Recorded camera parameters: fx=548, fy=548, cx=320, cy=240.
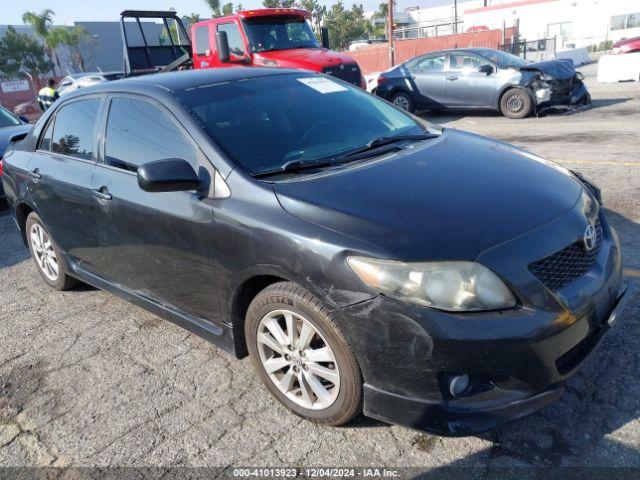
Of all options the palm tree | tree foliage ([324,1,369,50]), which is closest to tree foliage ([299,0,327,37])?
tree foliage ([324,1,369,50])

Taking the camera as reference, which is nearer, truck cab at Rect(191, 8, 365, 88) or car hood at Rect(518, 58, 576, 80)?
truck cab at Rect(191, 8, 365, 88)

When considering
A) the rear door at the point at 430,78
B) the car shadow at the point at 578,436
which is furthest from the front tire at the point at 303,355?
the rear door at the point at 430,78

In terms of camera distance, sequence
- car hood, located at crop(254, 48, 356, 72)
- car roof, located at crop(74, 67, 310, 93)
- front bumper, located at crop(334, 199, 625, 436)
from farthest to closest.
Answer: car hood, located at crop(254, 48, 356, 72) → car roof, located at crop(74, 67, 310, 93) → front bumper, located at crop(334, 199, 625, 436)

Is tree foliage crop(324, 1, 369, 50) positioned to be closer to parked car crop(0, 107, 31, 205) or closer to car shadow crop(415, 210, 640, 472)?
parked car crop(0, 107, 31, 205)

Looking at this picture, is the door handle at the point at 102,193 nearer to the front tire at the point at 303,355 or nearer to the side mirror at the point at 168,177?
the side mirror at the point at 168,177

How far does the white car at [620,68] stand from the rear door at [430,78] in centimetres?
659

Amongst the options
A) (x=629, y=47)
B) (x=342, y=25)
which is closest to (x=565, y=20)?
(x=342, y=25)

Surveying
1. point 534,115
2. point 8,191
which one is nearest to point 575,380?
point 8,191

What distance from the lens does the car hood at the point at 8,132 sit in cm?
773

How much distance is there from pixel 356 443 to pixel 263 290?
85cm

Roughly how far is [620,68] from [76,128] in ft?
53.4

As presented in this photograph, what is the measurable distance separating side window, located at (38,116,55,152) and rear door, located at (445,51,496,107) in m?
9.71

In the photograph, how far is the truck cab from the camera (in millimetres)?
10641

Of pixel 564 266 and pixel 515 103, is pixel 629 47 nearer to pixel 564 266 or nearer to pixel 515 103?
pixel 515 103
